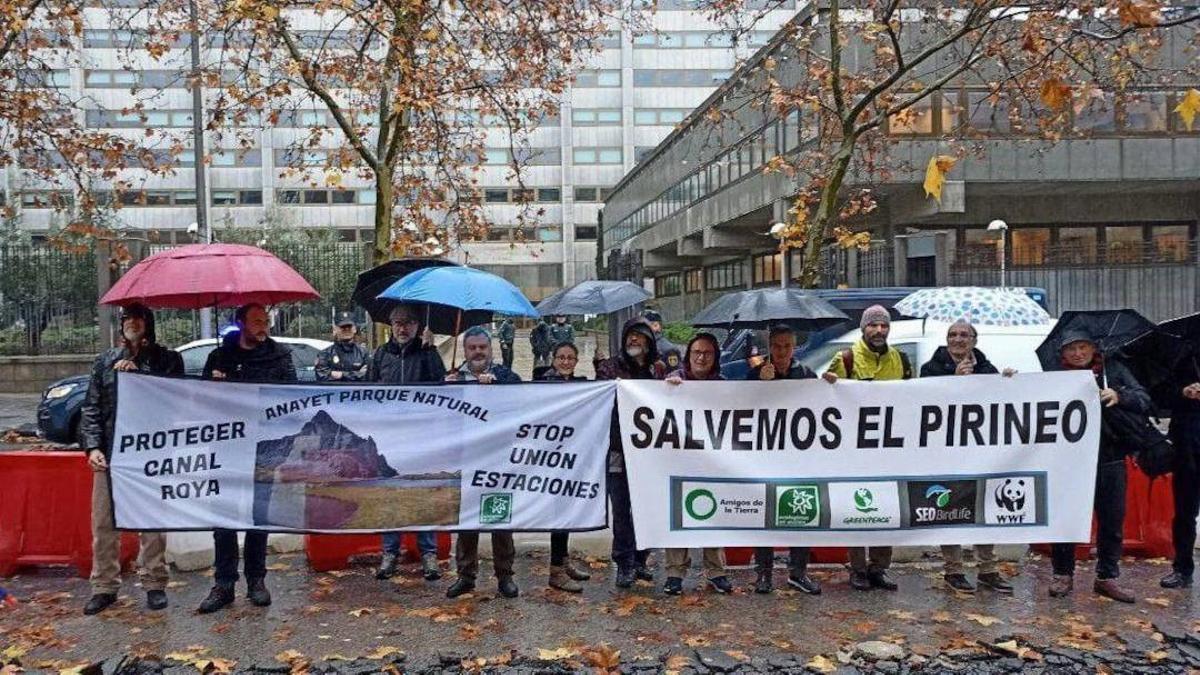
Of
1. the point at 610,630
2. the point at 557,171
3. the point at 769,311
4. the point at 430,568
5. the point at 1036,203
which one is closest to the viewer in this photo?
the point at 610,630

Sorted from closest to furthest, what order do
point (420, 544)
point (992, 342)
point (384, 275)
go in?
point (420, 544) → point (384, 275) → point (992, 342)

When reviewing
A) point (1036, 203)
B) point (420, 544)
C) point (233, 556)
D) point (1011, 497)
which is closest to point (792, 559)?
point (1011, 497)

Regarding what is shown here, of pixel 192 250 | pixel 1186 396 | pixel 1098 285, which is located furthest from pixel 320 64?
pixel 1098 285

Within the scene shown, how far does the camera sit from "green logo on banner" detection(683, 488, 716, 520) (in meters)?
6.62

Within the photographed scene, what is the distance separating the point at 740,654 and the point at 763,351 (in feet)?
24.2

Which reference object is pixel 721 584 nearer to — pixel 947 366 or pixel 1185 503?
pixel 947 366

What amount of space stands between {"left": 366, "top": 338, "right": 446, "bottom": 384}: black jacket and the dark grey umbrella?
154 cm

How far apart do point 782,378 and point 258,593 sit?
149 inches

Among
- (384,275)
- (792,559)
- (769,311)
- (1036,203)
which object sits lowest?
(792,559)

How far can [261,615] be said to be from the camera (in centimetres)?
623

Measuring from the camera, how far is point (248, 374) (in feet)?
21.9

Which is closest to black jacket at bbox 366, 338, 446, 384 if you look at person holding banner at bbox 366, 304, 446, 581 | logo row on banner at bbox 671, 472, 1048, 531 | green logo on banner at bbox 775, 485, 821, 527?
person holding banner at bbox 366, 304, 446, 581

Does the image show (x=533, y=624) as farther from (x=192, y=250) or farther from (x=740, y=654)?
(x=192, y=250)

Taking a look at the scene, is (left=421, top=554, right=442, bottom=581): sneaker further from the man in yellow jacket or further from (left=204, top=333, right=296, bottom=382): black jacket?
the man in yellow jacket
